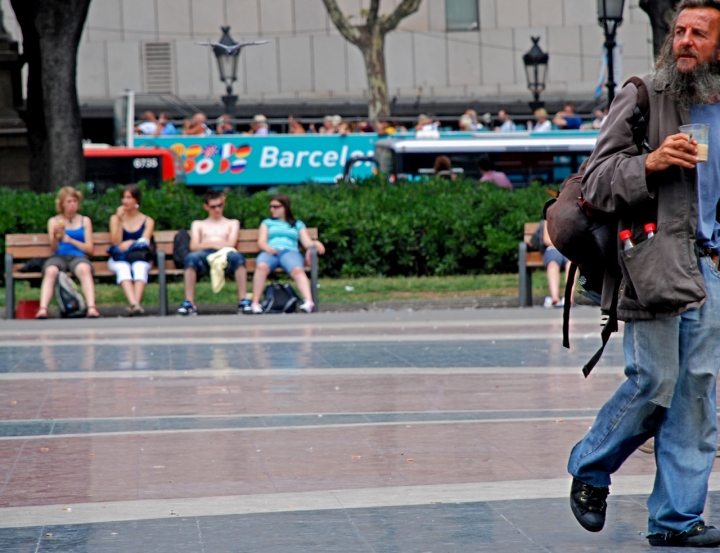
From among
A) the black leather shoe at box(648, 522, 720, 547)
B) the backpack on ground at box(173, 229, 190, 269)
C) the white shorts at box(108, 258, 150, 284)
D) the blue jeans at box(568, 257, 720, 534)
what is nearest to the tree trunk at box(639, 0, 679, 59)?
the backpack on ground at box(173, 229, 190, 269)

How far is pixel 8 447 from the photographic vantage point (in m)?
5.97

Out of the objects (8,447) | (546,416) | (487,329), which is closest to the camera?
(8,447)

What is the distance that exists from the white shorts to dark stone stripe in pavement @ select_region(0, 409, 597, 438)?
666 centimetres

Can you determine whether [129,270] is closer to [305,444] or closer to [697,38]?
[305,444]

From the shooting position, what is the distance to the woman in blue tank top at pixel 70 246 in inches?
509

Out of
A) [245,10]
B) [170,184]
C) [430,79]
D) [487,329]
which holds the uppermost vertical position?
[245,10]

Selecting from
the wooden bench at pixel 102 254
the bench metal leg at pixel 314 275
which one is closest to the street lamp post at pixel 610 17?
the bench metal leg at pixel 314 275

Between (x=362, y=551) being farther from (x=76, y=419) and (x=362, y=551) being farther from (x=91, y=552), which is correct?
(x=76, y=419)

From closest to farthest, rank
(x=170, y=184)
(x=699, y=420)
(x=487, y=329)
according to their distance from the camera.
Result: (x=699, y=420)
(x=487, y=329)
(x=170, y=184)

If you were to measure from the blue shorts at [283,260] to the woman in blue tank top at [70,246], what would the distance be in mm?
1850

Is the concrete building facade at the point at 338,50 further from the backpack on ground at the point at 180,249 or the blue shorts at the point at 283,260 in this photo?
the blue shorts at the point at 283,260

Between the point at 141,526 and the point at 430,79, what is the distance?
36.4 m

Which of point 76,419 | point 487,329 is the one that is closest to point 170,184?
point 487,329

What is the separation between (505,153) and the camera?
2577 centimetres
